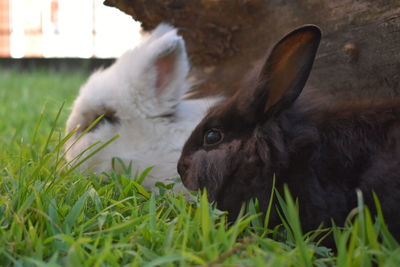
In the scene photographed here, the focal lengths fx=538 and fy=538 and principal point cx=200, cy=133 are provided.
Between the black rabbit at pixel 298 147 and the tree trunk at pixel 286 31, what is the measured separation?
1.91 ft

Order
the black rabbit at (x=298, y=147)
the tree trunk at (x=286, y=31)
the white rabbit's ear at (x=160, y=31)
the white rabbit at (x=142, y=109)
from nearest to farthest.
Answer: the black rabbit at (x=298, y=147) → the tree trunk at (x=286, y=31) → the white rabbit at (x=142, y=109) → the white rabbit's ear at (x=160, y=31)

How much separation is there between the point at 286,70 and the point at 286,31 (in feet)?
3.78

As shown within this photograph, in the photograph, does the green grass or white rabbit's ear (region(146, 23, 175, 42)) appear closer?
the green grass

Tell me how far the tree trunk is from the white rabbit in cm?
45

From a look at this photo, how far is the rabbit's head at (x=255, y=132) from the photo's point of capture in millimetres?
1657

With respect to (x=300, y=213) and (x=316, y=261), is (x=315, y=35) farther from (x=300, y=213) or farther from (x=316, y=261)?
(x=316, y=261)

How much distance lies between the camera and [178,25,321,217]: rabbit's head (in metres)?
1.66

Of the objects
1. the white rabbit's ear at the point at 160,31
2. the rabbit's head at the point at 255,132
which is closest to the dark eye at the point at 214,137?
the rabbit's head at the point at 255,132

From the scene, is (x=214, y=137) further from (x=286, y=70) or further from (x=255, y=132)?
(x=286, y=70)

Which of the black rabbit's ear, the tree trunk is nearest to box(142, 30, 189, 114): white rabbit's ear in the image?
the tree trunk

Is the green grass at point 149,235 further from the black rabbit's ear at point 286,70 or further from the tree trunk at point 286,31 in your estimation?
the tree trunk at point 286,31

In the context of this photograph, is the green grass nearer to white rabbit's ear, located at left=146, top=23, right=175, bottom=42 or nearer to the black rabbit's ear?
the black rabbit's ear

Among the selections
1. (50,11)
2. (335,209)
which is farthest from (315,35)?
(50,11)

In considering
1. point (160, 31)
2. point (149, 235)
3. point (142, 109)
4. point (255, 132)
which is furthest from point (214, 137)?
point (160, 31)
